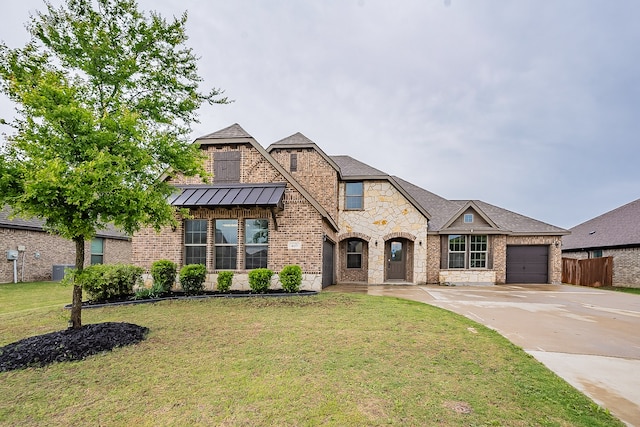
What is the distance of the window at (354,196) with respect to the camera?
690 inches

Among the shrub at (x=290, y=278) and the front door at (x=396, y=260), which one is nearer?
the shrub at (x=290, y=278)

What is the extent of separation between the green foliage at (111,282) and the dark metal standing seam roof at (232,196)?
9.14 ft

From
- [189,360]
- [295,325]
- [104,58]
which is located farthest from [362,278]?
[104,58]

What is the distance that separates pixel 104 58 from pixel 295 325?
22.2 feet

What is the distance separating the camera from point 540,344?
579 centimetres

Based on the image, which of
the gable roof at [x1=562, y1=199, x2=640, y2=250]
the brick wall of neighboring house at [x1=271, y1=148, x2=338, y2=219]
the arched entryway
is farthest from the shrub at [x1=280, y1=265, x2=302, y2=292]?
the gable roof at [x1=562, y1=199, x2=640, y2=250]

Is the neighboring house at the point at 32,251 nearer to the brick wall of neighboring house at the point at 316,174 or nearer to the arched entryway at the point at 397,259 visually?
the brick wall of neighboring house at the point at 316,174

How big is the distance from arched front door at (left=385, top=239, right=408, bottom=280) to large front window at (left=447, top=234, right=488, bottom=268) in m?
2.58

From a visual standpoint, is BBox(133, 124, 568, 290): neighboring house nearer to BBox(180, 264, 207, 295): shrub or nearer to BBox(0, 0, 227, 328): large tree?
BBox(180, 264, 207, 295): shrub

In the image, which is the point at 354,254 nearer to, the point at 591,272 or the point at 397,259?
the point at 397,259

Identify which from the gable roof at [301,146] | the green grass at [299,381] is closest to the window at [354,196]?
the gable roof at [301,146]

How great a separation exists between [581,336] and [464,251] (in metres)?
11.5

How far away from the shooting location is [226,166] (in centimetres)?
1235

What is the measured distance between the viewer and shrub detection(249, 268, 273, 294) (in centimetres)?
1090
